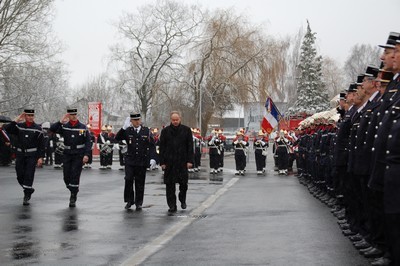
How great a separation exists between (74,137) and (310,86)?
49.2 meters

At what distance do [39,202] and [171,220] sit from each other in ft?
14.0

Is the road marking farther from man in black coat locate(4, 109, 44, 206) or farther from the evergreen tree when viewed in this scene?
the evergreen tree

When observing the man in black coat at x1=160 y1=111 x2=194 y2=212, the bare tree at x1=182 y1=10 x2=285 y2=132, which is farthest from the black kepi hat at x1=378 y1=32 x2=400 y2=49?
the bare tree at x1=182 y1=10 x2=285 y2=132

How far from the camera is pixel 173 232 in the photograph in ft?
34.2

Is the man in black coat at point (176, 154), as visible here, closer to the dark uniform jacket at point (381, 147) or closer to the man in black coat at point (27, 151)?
the man in black coat at point (27, 151)

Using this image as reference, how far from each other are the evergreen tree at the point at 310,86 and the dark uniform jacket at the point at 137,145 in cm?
4743

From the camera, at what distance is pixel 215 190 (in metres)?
19.2

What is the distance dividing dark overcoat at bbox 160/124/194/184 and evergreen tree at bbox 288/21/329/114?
47.7m

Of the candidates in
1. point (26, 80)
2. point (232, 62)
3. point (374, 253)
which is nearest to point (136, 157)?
point (374, 253)

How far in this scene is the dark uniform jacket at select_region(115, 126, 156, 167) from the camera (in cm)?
1402

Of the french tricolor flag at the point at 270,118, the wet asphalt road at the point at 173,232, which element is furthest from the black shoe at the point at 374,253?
the french tricolor flag at the point at 270,118

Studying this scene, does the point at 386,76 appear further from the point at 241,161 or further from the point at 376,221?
the point at 241,161

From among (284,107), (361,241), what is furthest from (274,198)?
(284,107)

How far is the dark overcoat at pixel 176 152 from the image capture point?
538 inches
